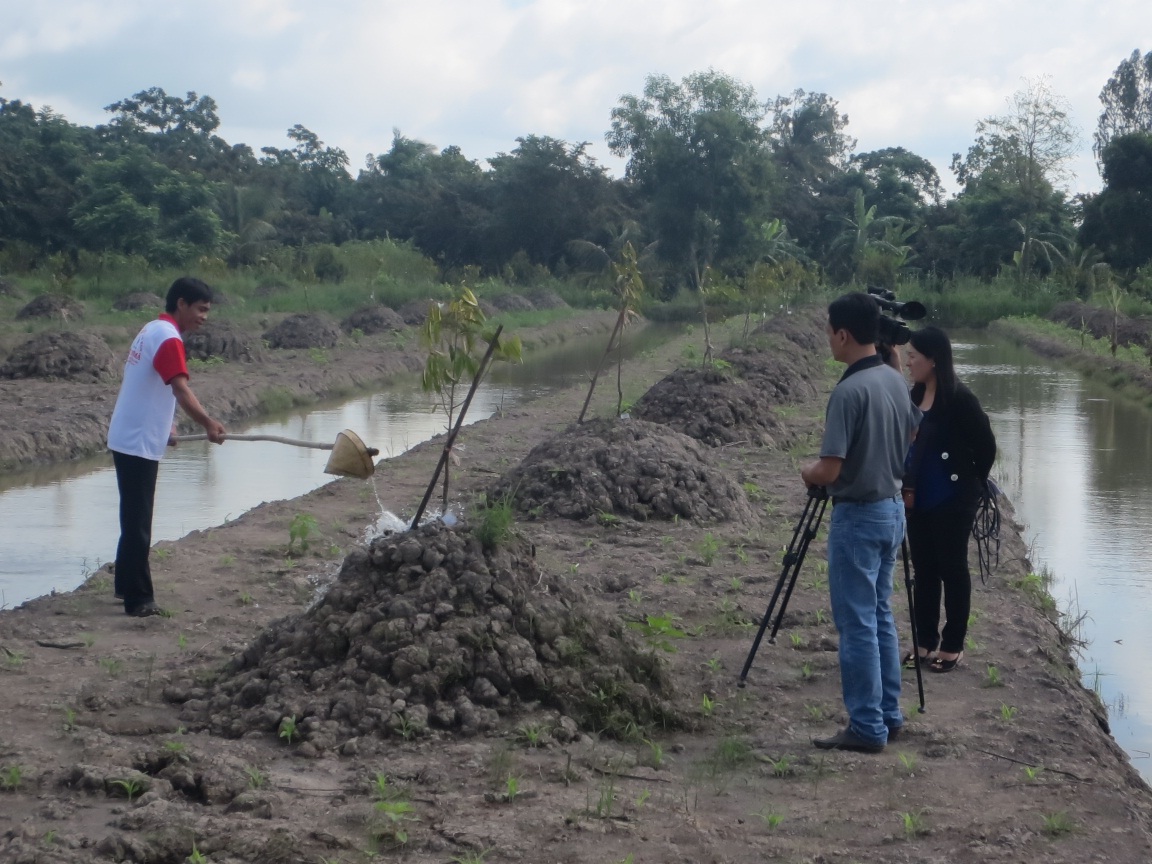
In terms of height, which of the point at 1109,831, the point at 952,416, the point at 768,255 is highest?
the point at 768,255

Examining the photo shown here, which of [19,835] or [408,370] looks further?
[408,370]

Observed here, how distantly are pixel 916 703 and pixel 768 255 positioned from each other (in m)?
48.9

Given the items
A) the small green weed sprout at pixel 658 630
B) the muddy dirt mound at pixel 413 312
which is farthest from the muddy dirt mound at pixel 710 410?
the muddy dirt mound at pixel 413 312

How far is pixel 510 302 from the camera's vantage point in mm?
41250

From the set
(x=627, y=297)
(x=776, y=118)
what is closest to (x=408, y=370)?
(x=627, y=297)

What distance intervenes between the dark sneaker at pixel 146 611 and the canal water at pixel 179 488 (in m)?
1.28

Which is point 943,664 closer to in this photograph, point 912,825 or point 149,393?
point 912,825

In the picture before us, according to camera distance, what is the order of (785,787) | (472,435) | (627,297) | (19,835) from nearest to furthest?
(19,835), (785,787), (627,297), (472,435)

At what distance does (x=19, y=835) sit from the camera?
12.1ft

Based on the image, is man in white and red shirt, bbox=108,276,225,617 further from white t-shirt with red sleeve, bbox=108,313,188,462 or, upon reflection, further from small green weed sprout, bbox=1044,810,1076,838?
small green weed sprout, bbox=1044,810,1076,838

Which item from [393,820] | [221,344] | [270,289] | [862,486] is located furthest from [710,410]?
[270,289]

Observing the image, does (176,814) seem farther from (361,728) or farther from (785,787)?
(785,787)

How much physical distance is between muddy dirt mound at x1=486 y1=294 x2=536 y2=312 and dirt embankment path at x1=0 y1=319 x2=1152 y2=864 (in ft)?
110

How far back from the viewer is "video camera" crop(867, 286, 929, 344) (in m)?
5.10
